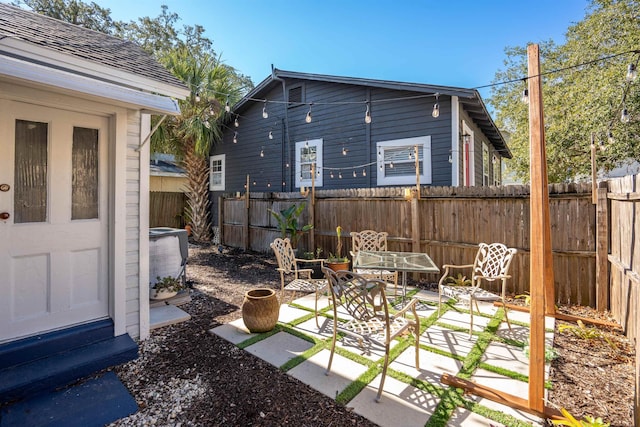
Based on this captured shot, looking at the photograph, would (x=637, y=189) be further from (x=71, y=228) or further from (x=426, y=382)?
(x=71, y=228)

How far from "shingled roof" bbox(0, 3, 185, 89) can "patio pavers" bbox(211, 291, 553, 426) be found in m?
3.06

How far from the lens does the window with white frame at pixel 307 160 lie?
28.8 ft

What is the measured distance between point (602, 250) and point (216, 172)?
1134 cm

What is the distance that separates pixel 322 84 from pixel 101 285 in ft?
25.1

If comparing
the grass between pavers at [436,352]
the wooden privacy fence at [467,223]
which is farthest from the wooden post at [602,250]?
the grass between pavers at [436,352]

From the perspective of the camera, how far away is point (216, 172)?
11742 millimetres

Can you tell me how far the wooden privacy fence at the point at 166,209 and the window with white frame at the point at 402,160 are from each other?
342 inches

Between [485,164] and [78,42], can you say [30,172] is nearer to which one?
[78,42]

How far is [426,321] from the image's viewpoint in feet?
12.5

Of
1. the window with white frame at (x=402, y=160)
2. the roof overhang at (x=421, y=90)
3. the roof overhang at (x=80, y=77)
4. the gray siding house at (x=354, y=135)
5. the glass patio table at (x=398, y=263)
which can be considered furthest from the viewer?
the window with white frame at (x=402, y=160)

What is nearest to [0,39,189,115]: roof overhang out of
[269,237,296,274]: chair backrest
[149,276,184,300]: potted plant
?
[269,237,296,274]: chair backrest

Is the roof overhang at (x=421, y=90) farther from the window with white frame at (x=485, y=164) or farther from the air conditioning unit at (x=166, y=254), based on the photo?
the air conditioning unit at (x=166, y=254)

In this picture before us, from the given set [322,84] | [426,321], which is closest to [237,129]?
[322,84]

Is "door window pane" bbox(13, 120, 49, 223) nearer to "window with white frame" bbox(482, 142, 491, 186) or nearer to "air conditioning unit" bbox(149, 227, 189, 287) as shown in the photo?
"air conditioning unit" bbox(149, 227, 189, 287)
